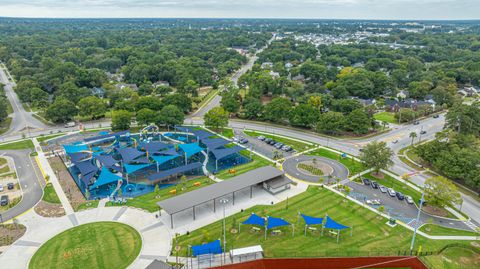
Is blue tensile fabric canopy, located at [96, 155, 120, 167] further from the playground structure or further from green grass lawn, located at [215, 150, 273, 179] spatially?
→ green grass lawn, located at [215, 150, 273, 179]

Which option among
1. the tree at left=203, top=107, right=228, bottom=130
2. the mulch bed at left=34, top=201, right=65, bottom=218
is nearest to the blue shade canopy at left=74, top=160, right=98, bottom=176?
the mulch bed at left=34, top=201, right=65, bottom=218

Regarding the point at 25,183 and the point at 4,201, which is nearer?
the point at 4,201

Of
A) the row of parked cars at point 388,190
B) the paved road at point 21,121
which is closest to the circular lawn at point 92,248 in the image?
the row of parked cars at point 388,190

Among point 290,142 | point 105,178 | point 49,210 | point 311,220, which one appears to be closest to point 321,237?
point 311,220

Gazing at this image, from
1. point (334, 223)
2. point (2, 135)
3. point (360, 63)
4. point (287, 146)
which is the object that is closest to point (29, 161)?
point (2, 135)

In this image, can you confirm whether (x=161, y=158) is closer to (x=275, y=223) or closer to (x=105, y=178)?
(x=105, y=178)

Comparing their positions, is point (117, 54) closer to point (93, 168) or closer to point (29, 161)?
point (29, 161)
